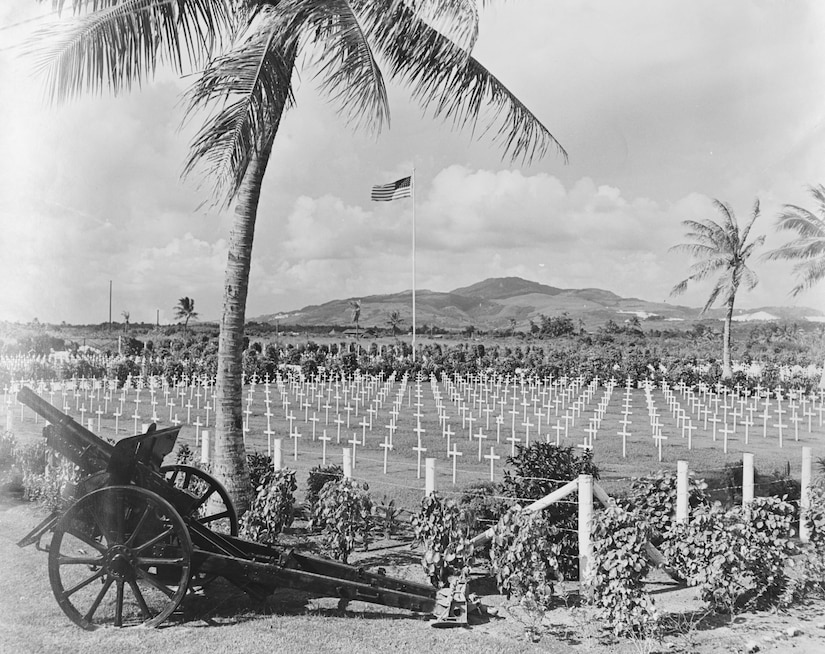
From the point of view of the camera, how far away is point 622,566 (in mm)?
5797

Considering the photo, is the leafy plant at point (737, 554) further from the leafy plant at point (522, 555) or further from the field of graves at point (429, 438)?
the leafy plant at point (522, 555)

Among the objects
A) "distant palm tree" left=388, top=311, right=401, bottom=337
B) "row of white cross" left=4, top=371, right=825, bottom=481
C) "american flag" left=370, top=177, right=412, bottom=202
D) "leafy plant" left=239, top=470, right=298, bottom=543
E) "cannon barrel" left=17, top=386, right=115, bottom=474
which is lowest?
"row of white cross" left=4, top=371, right=825, bottom=481

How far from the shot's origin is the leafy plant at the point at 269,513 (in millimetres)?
7824

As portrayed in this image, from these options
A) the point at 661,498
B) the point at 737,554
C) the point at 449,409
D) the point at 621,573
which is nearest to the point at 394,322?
the point at 449,409

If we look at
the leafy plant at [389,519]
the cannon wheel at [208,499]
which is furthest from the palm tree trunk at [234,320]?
the leafy plant at [389,519]

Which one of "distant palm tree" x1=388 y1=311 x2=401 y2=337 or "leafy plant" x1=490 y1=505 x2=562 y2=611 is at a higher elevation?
"distant palm tree" x1=388 y1=311 x2=401 y2=337

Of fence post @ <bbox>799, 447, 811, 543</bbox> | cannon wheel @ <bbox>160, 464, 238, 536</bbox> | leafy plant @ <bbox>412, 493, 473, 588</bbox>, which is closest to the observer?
leafy plant @ <bbox>412, 493, 473, 588</bbox>

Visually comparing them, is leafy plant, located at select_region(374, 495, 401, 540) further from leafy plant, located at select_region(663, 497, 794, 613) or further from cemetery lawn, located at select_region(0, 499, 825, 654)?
leafy plant, located at select_region(663, 497, 794, 613)

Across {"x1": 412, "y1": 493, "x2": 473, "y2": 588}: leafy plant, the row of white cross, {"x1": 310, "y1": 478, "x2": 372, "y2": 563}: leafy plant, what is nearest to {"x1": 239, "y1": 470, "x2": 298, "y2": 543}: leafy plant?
{"x1": 310, "y1": 478, "x2": 372, "y2": 563}: leafy plant

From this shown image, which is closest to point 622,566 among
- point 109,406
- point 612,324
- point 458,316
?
point 109,406

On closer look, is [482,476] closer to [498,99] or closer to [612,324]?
[498,99]

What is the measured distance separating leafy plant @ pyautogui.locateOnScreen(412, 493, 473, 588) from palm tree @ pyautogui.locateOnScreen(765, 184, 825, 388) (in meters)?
19.8

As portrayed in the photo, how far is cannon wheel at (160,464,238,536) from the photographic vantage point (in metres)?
6.81

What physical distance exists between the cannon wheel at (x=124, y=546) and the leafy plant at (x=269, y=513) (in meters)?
2.20
